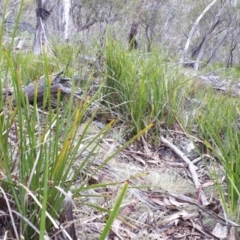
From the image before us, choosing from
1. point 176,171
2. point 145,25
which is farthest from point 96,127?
Result: point 145,25

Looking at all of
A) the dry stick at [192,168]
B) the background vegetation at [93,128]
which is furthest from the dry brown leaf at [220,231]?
the dry stick at [192,168]

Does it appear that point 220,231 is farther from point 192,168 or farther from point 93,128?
point 93,128

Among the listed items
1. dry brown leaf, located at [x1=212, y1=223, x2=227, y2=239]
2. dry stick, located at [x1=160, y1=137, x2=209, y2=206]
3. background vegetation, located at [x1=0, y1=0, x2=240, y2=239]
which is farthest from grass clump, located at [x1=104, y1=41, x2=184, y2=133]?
dry brown leaf, located at [x1=212, y1=223, x2=227, y2=239]

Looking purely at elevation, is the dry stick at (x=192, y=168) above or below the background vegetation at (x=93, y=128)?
below

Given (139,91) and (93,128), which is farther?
(139,91)

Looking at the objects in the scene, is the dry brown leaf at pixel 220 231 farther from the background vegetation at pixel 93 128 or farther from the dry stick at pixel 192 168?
the dry stick at pixel 192 168

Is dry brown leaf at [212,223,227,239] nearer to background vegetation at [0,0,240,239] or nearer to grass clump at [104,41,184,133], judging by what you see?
background vegetation at [0,0,240,239]

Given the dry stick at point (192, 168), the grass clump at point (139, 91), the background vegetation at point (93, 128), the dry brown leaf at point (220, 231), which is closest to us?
the background vegetation at point (93, 128)

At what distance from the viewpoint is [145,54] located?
10.7 ft

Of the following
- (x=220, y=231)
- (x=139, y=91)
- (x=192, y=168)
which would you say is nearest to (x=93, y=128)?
(x=139, y=91)

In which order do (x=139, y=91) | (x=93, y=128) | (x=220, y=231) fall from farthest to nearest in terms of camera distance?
(x=139, y=91), (x=93, y=128), (x=220, y=231)

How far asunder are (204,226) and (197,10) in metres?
19.8

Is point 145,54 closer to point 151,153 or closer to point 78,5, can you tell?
point 151,153

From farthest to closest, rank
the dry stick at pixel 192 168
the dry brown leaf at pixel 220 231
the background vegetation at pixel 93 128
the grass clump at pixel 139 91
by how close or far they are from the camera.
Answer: the grass clump at pixel 139 91, the dry stick at pixel 192 168, the dry brown leaf at pixel 220 231, the background vegetation at pixel 93 128
